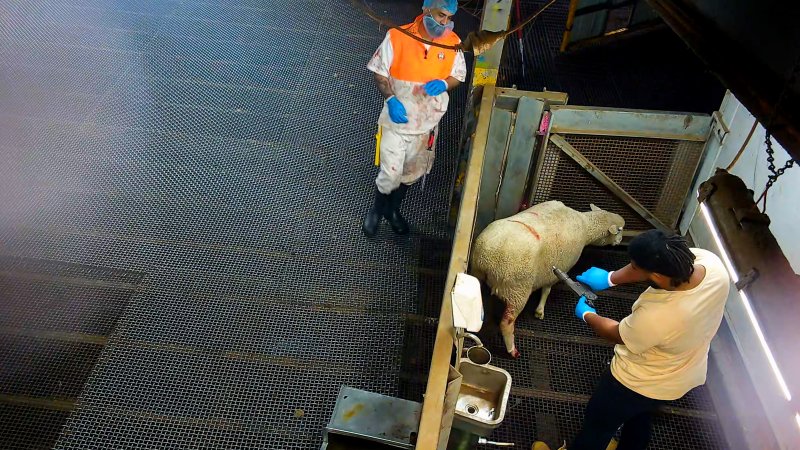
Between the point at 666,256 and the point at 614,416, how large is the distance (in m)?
1.10

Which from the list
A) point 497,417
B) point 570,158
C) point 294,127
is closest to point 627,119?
point 570,158

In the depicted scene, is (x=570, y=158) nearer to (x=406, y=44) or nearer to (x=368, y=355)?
(x=406, y=44)

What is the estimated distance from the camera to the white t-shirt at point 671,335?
2701mm

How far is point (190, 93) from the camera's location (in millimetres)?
6402

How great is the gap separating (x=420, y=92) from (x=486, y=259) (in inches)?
50.3

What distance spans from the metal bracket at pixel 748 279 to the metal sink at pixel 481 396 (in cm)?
164

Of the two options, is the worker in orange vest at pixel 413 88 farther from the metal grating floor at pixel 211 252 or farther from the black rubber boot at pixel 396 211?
the metal grating floor at pixel 211 252

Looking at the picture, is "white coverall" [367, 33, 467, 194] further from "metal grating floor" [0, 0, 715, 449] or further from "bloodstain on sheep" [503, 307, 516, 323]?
"bloodstain on sheep" [503, 307, 516, 323]

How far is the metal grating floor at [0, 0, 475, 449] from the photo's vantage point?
12.4 feet

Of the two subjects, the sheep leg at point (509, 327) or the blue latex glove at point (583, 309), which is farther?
the sheep leg at point (509, 327)

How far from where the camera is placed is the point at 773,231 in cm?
412

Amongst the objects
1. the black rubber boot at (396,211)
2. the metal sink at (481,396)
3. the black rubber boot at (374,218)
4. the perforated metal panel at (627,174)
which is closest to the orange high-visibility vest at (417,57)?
the black rubber boot at (396,211)

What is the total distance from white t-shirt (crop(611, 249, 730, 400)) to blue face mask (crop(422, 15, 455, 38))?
2156 millimetres

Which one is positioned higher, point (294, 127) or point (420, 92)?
point (420, 92)
